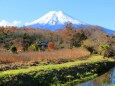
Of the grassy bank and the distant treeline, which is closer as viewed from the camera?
the grassy bank

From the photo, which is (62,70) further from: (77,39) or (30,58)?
(77,39)

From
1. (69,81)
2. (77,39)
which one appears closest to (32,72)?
(69,81)

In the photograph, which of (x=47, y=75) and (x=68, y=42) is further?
(x=68, y=42)

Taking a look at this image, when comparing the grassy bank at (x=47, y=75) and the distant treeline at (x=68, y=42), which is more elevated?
the distant treeline at (x=68, y=42)

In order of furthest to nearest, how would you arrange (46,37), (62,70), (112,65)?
(46,37), (112,65), (62,70)

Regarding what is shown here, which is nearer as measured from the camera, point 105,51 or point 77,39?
point 105,51

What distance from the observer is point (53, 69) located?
90.6 ft

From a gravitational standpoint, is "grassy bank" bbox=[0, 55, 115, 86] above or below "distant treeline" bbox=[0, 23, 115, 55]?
below

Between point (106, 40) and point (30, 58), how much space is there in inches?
1356

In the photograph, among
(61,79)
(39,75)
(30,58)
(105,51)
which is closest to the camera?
(39,75)

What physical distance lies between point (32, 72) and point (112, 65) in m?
26.0

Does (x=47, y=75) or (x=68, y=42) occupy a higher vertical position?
(x=68, y=42)

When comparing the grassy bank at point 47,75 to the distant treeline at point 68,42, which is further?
the distant treeline at point 68,42

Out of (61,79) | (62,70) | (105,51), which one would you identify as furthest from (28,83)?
(105,51)
